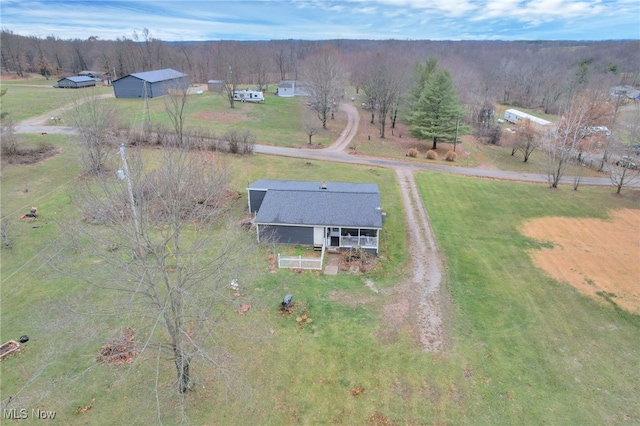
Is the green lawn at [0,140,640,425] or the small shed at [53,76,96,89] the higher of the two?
the small shed at [53,76,96,89]

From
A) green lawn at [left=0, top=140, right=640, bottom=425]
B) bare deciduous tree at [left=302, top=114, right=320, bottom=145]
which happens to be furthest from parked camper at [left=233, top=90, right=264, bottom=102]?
green lawn at [left=0, top=140, right=640, bottom=425]

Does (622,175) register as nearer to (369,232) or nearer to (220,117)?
(369,232)

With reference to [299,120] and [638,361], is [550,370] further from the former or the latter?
[299,120]

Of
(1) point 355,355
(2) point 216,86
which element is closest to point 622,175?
(1) point 355,355

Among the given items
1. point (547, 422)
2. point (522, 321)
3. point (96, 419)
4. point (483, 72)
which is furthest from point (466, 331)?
point (483, 72)

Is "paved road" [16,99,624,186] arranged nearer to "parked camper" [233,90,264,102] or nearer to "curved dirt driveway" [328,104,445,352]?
"curved dirt driveway" [328,104,445,352]

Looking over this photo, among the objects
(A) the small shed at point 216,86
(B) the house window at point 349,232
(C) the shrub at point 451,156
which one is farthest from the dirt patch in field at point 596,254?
(A) the small shed at point 216,86

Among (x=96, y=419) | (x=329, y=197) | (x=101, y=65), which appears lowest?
(x=96, y=419)

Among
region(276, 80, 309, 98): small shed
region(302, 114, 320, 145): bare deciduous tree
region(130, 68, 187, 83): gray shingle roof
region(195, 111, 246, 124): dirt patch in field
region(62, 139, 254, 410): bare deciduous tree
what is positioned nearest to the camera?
region(62, 139, 254, 410): bare deciduous tree
